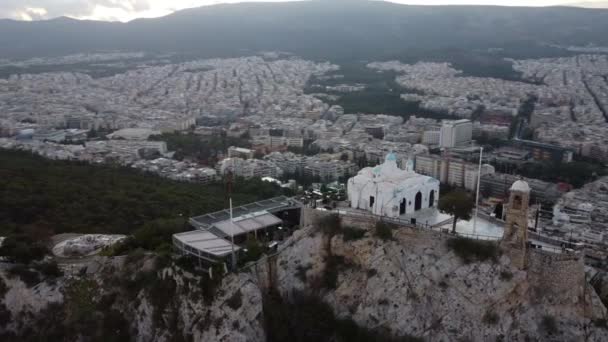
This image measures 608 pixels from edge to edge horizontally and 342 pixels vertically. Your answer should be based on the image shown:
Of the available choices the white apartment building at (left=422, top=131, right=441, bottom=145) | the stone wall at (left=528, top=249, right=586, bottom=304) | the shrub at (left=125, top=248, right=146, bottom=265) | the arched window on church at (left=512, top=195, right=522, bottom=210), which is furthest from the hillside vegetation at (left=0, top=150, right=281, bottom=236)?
the white apartment building at (left=422, top=131, right=441, bottom=145)

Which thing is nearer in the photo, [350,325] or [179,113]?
[350,325]

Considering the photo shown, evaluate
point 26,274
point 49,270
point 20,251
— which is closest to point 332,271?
point 49,270

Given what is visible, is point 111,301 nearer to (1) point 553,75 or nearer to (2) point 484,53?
(1) point 553,75

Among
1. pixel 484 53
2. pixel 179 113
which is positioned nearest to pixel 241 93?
pixel 179 113

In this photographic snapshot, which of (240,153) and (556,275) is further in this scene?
(240,153)

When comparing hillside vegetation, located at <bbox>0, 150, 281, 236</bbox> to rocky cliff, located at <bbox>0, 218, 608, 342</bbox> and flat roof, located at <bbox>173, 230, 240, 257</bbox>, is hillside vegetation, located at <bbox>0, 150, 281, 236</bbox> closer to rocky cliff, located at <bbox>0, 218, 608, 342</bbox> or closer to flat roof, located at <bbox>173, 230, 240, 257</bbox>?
flat roof, located at <bbox>173, 230, 240, 257</bbox>

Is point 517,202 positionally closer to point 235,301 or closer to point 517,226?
point 517,226
